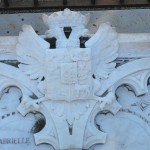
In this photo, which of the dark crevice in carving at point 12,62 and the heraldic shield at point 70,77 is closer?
the heraldic shield at point 70,77

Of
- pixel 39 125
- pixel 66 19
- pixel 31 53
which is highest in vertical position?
pixel 66 19

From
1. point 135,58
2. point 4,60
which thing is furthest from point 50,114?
point 135,58

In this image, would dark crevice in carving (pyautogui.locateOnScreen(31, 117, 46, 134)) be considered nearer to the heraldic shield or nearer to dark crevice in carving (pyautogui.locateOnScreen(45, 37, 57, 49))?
the heraldic shield

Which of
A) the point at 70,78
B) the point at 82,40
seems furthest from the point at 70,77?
the point at 82,40

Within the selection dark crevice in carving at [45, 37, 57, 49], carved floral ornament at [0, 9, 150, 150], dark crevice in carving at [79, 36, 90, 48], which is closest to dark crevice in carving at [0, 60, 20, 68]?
carved floral ornament at [0, 9, 150, 150]

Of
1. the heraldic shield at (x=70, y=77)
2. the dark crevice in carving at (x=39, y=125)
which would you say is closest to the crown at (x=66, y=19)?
the heraldic shield at (x=70, y=77)

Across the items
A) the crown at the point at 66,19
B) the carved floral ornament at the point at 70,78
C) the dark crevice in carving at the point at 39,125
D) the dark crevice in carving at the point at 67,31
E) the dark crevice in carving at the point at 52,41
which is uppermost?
the crown at the point at 66,19

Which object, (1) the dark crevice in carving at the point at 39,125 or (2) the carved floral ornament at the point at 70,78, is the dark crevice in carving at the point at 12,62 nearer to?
(2) the carved floral ornament at the point at 70,78

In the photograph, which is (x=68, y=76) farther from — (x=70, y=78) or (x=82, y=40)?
(x=82, y=40)

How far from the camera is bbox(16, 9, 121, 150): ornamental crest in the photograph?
1960 mm

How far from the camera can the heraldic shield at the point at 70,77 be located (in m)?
1.95

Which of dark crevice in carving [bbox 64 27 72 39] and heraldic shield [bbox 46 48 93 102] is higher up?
dark crevice in carving [bbox 64 27 72 39]

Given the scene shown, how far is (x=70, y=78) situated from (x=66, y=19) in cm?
26

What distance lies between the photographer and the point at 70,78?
1948mm
